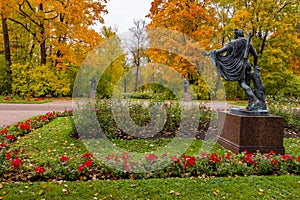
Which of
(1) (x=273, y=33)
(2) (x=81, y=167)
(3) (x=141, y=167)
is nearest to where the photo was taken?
(2) (x=81, y=167)

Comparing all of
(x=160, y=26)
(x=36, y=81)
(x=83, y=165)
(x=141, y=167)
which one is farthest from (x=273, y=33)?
(x=83, y=165)

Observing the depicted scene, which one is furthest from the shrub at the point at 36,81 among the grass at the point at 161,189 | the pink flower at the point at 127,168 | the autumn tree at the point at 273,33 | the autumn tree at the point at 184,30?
the grass at the point at 161,189

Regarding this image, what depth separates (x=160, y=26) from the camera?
18250mm

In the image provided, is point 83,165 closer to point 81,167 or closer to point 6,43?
point 81,167

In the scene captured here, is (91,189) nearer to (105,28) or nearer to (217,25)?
(217,25)

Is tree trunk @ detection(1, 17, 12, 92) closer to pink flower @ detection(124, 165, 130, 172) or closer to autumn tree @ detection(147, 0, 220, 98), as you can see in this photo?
autumn tree @ detection(147, 0, 220, 98)

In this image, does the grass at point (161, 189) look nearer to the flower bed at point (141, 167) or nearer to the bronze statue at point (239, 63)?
the flower bed at point (141, 167)

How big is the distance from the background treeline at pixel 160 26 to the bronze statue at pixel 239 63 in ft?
34.3

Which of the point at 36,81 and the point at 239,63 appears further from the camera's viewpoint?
the point at 36,81

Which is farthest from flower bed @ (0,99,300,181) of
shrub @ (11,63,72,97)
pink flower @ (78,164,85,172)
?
shrub @ (11,63,72,97)

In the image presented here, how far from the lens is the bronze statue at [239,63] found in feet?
20.2

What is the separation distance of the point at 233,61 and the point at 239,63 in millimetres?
165

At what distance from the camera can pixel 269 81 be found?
19.8 meters

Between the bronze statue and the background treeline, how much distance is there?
34.3 feet
